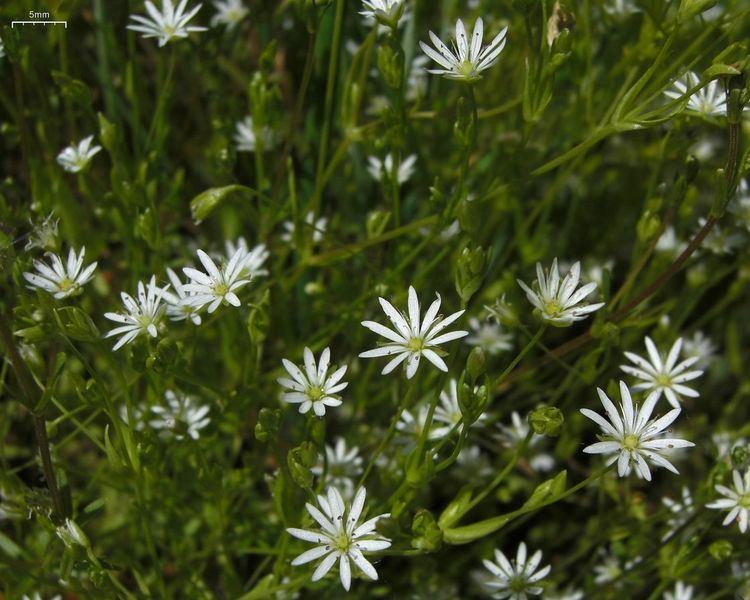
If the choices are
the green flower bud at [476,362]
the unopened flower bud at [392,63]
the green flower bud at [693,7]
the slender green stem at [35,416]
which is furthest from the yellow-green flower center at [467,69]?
the slender green stem at [35,416]

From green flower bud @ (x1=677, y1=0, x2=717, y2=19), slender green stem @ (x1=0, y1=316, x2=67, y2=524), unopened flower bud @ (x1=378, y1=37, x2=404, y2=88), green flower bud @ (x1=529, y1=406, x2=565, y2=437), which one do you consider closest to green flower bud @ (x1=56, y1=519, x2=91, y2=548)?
slender green stem @ (x1=0, y1=316, x2=67, y2=524)

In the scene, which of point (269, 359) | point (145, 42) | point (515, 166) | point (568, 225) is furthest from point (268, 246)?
point (145, 42)

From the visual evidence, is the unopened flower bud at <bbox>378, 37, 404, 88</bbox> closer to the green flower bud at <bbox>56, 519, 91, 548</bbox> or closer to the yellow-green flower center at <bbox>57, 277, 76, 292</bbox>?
the yellow-green flower center at <bbox>57, 277, 76, 292</bbox>

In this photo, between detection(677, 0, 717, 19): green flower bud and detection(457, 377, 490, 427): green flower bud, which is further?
detection(677, 0, 717, 19): green flower bud

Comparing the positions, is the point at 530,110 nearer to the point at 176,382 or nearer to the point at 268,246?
the point at 268,246

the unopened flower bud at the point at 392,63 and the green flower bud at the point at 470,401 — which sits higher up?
the unopened flower bud at the point at 392,63

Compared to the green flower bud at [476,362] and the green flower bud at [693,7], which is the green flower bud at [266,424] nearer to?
the green flower bud at [476,362]
